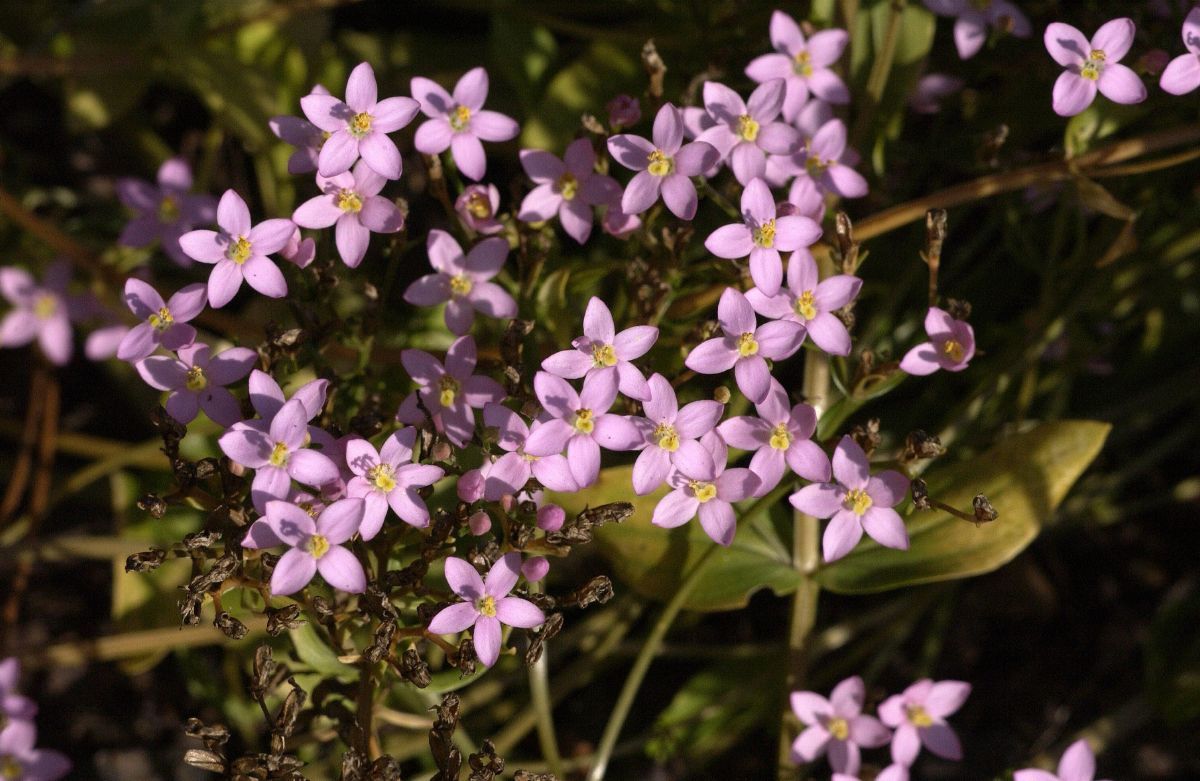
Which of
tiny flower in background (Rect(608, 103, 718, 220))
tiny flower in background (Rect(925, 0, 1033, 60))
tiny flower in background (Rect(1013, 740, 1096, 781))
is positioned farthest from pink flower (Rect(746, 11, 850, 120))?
tiny flower in background (Rect(1013, 740, 1096, 781))

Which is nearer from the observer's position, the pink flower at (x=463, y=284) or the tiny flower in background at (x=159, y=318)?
the tiny flower in background at (x=159, y=318)

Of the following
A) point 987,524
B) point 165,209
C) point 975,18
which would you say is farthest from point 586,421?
point 165,209

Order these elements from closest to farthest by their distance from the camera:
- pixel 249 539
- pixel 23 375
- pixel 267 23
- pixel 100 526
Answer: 1. pixel 249 539
2. pixel 267 23
3. pixel 100 526
4. pixel 23 375

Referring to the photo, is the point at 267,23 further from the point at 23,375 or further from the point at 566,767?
the point at 566,767

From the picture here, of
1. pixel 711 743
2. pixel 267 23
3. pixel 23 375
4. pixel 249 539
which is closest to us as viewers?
pixel 249 539

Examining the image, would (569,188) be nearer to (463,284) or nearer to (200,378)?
(463,284)

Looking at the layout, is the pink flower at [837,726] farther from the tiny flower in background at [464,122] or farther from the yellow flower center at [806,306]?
the tiny flower in background at [464,122]

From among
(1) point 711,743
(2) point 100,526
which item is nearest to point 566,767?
(1) point 711,743

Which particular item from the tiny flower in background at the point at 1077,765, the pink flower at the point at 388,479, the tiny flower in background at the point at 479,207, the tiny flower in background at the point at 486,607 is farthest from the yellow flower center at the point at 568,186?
the tiny flower in background at the point at 1077,765
